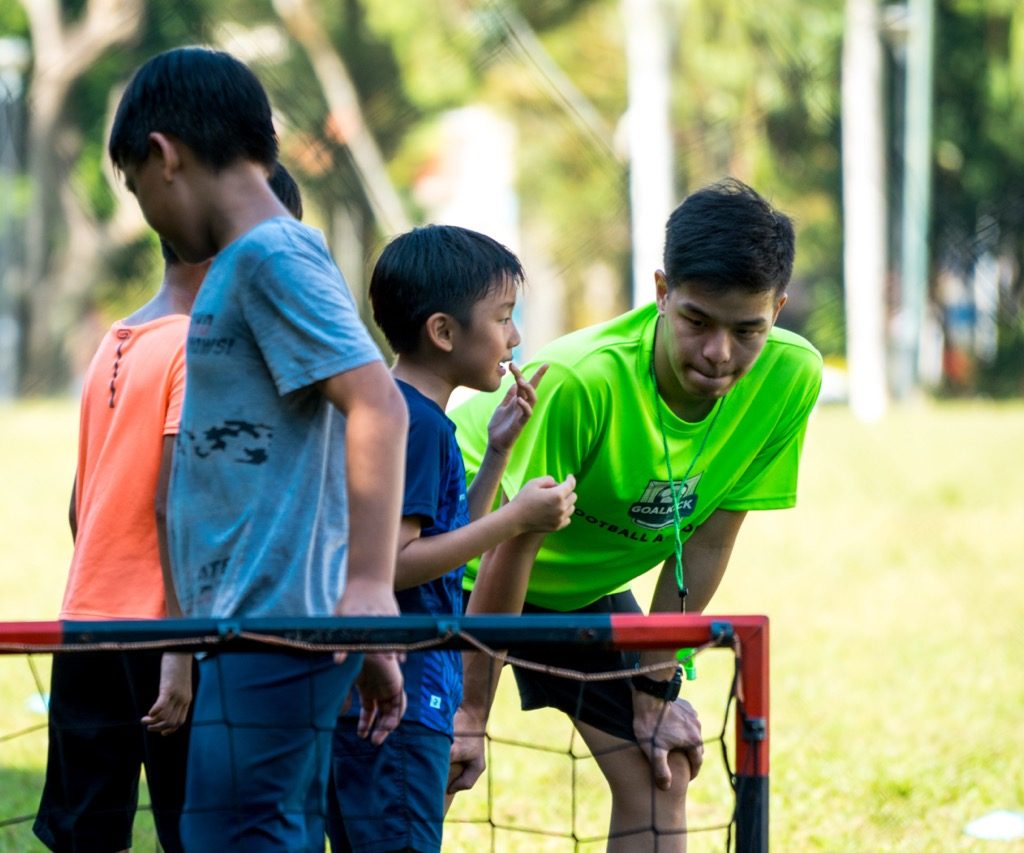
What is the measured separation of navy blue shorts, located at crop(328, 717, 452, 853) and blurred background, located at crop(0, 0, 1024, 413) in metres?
9.21

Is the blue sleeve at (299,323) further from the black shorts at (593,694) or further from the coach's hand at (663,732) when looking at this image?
the coach's hand at (663,732)

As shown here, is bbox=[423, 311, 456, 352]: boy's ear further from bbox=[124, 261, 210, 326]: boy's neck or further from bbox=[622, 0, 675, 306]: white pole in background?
bbox=[622, 0, 675, 306]: white pole in background

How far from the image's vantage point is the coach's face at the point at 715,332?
90.5 inches

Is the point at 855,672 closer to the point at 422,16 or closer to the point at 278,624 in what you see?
the point at 278,624

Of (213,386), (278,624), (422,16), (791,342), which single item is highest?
(422,16)

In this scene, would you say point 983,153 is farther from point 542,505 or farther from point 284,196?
point 542,505

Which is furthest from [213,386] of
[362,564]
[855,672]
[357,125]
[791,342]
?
[357,125]

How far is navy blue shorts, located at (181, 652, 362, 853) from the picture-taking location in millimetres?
1741

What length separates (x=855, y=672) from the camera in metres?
5.16

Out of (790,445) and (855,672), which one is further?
(855,672)

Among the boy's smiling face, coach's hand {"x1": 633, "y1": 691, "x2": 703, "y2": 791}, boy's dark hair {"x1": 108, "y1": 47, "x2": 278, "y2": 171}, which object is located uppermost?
boy's dark hair {"x1": 108, "y1": 47, "x2": 278, "y2": 171}

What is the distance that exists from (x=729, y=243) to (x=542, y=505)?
22.0 inches

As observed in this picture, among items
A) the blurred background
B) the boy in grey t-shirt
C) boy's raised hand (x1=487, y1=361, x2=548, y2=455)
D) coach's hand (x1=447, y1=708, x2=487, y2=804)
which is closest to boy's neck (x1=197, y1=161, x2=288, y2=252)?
the boy in grey t-shirt

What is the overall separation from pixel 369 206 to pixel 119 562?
10276 mm
